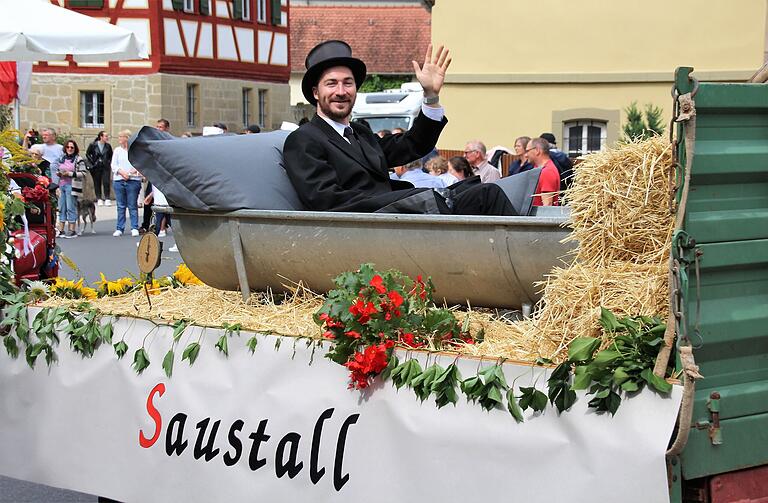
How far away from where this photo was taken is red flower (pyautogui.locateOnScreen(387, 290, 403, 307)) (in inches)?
149

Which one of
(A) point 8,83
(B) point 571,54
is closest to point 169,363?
(A) point 8,83

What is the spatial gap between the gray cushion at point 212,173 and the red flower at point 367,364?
1.02 m

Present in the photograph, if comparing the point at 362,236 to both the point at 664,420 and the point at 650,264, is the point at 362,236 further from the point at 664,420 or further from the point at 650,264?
the point at 664,420

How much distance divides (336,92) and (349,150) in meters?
0.25

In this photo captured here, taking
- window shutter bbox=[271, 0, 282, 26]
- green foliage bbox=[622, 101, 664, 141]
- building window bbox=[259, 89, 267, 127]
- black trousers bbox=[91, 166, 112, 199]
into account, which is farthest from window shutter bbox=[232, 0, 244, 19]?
green foliage bbox=[622, 101, 664, 141]

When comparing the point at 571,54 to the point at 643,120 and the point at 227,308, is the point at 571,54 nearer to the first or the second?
the point at 643,120

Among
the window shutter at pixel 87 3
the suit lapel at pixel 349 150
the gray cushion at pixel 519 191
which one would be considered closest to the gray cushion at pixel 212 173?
the suit lapel at pixel 349 150

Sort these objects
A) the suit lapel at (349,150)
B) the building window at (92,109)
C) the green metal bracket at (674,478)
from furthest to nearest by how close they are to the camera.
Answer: the building window at (92,109), the suit lapel at (349,150), the green metal bracket at (674,478)

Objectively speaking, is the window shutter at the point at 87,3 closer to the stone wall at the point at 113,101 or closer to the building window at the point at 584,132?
the stone wall at the point at 113,101

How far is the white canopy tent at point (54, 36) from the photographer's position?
36.2 feet

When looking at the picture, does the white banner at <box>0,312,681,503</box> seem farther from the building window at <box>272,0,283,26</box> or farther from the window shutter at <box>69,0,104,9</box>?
the building window at <box>272,0,283,26</box>

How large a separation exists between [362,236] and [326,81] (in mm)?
1032

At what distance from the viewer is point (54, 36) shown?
1130 centimetres

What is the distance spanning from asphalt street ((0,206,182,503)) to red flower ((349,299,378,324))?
261 centimetres
